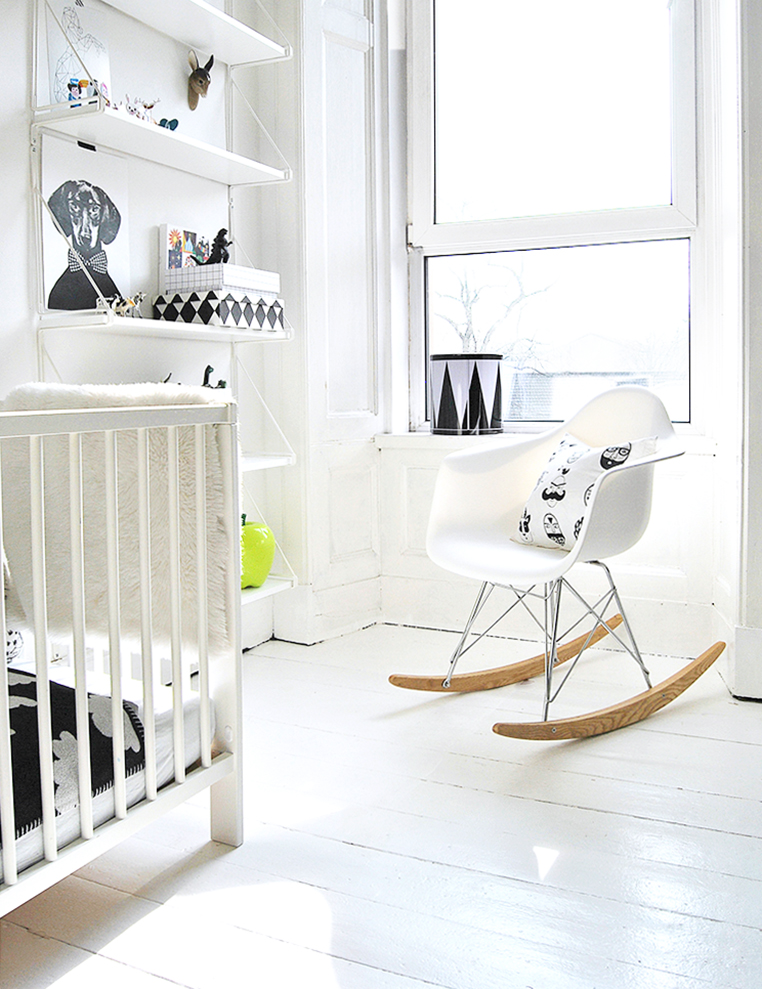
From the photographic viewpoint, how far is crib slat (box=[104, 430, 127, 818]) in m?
1.33

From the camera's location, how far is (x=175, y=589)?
1.50 m

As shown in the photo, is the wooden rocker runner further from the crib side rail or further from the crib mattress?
the crib side rail

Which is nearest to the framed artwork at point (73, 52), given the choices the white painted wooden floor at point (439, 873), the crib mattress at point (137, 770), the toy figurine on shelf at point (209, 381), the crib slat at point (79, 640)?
the toy figurine on shelf at point (209, 381)

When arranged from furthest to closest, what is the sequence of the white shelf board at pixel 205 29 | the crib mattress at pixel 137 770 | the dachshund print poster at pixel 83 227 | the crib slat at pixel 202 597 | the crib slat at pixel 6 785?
the white shelf board at pixel 205 29, the dachshund print poster at pixel 83 227, the crib slat at pixel 202 597, the crib mattress at pixel 137 770, the crib slat at pixel 6 785

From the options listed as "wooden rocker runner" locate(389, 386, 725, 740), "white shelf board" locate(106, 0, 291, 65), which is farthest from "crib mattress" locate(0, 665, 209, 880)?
"white shelf board" locate(106, 0, 291, 65)

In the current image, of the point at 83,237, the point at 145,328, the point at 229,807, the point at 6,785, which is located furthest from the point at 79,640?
the point at 83,237

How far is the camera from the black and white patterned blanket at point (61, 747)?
49.2 inches

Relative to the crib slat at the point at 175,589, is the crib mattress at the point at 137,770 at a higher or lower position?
lower

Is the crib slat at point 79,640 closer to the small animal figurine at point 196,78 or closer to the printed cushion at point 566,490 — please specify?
the printed cushion at point 566,490

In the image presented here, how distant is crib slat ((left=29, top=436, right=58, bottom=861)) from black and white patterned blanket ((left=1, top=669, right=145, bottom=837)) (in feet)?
0.08

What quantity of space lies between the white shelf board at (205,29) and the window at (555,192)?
0.72 meters

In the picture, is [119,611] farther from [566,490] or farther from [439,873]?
[566,490]

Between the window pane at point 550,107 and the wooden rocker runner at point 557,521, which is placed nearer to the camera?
the wooden rocker runner at point 557,521

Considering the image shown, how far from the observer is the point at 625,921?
1.43m
